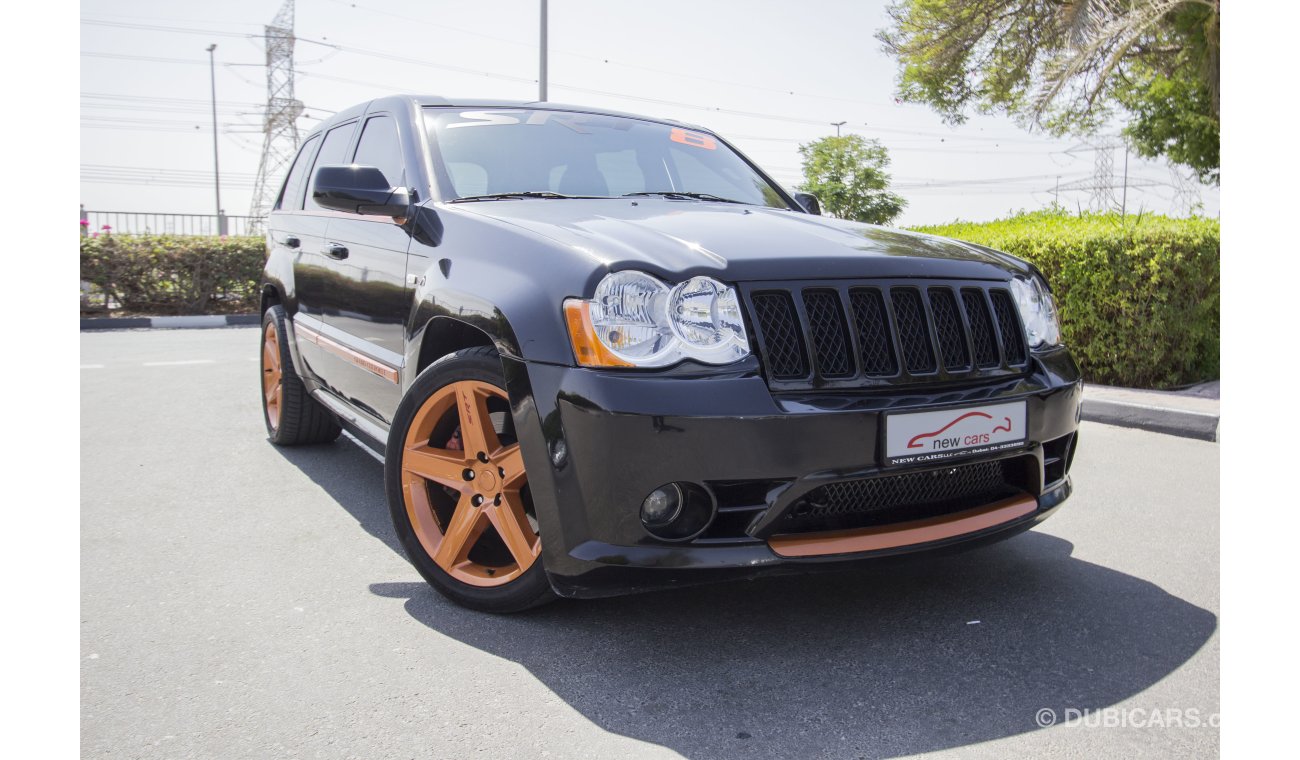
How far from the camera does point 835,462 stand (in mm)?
2529

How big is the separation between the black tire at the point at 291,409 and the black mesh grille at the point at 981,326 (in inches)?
131

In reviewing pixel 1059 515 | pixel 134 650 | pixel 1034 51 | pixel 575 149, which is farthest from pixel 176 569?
pixel 1034 51

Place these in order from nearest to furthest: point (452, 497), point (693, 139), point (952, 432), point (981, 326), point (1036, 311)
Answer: point (952, 432) → point (981, 326) → point (1036, 311) → point (452, 497) → point (693, 139)

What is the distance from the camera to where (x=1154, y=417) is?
246 inches

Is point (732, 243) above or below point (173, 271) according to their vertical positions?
below

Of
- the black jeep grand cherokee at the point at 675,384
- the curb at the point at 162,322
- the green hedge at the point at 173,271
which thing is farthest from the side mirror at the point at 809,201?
the green hedge at the point at 173,271

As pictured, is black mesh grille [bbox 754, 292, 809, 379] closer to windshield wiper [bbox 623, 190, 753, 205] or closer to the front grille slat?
the front grille slat

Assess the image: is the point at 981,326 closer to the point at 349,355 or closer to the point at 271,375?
the point at 349,355

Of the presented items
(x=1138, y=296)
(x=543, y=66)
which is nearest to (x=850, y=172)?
(x=543, y=66)

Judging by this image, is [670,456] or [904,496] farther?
[904,496]

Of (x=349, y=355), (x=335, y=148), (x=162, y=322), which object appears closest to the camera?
(x=349, y=355)

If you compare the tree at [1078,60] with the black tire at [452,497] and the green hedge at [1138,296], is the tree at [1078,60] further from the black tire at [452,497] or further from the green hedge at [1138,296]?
the black tire at [452,497]

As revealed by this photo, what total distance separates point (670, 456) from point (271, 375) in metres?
3.91

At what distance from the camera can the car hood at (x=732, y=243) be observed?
2645mm
